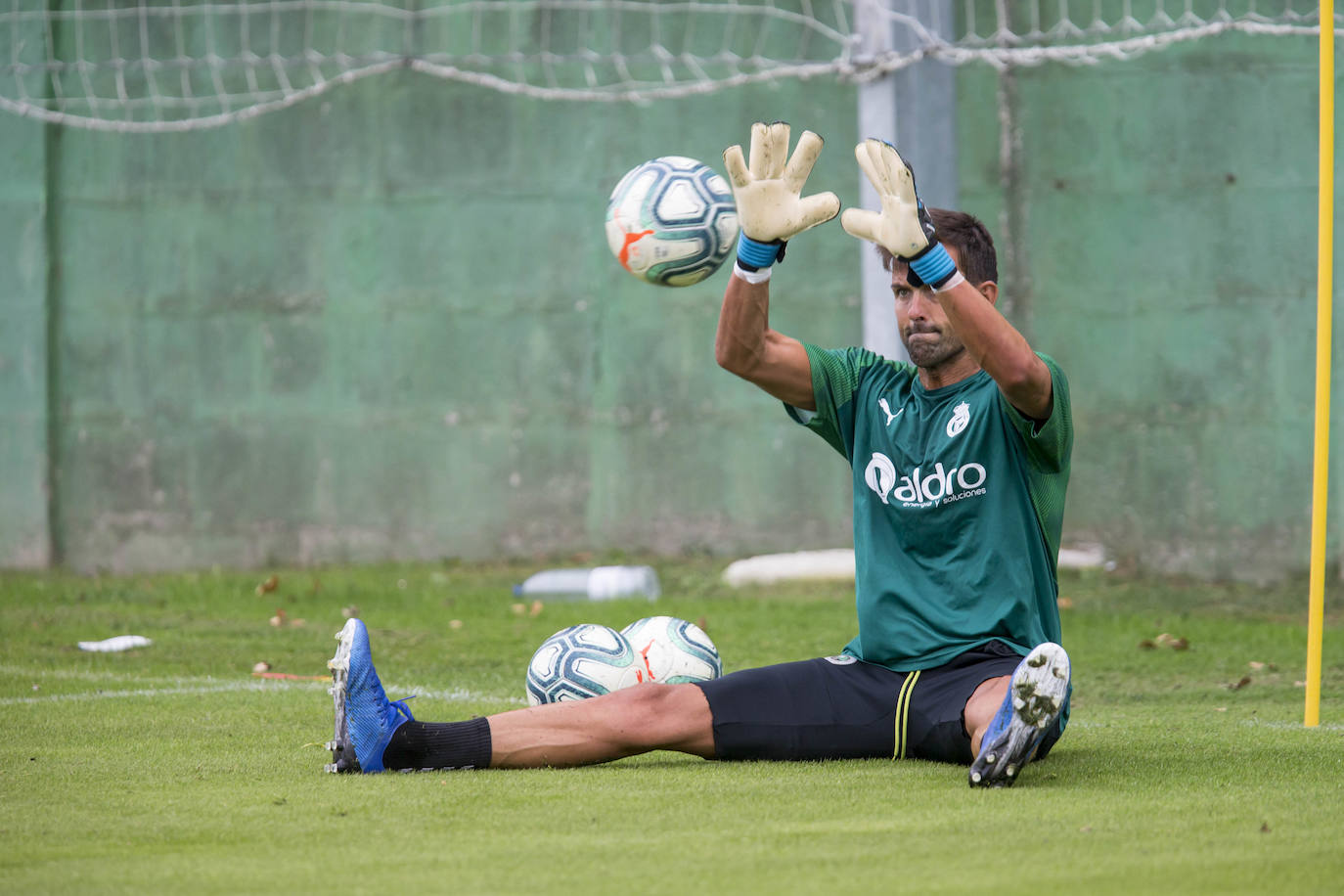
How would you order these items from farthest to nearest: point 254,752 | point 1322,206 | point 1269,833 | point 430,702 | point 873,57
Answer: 1. point 873,57
2. point 430,702
3. point 1322,206
4. point 254,752
5. point 1269,833

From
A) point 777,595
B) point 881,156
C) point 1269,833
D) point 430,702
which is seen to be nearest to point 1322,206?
point 881,156

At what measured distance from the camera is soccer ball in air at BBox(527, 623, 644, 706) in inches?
203

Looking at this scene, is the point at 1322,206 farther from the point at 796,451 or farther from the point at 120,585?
the point at 120,585

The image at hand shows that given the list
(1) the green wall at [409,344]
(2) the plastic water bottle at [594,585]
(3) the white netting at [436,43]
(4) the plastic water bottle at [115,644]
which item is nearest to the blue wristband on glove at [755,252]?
(4) the plastic water bottle at [115,644]

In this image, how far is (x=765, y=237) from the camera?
479cm

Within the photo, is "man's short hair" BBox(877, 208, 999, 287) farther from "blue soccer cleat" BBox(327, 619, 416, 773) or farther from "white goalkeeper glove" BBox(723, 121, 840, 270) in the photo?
"blue soccer cleat" BBox(327, 619, 416, 773)

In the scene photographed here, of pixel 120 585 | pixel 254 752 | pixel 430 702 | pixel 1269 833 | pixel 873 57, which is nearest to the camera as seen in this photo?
pixel 1269 833

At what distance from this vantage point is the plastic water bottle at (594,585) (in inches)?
382

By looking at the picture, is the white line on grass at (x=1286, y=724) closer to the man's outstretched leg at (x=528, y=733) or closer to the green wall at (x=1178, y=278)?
the man's outstretched leg at (x=528, y=733)

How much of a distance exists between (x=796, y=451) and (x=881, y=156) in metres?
6.63

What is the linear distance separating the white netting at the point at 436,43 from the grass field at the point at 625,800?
182 inches

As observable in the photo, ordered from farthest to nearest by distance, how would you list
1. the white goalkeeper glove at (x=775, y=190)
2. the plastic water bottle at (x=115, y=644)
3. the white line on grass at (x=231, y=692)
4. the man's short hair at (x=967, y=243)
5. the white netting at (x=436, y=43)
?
the white netting at (x=436, y=43) < the plastic water bottle at (x=115, y=644) < the white line on grass at (x=231, y=692) < the man's short hair at (x=967, y=243) < the white goalkeeper glove at (x=775, y=190)

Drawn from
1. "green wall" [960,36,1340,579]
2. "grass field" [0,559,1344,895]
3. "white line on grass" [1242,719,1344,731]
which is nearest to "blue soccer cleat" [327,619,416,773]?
"grass field" [0,559,1344,895]

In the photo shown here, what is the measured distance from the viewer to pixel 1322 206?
5562mm
